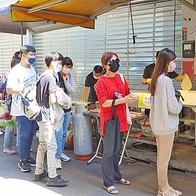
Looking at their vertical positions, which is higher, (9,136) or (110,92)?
(110,92)

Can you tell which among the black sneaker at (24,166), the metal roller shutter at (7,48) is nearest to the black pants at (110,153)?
the black sneaker at (24,166)

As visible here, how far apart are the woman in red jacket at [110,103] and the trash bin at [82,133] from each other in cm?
111

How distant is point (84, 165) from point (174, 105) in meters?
1.97

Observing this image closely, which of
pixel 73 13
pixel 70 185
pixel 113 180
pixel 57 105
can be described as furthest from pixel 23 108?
pixel 73 13

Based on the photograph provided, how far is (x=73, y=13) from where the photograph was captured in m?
5.41

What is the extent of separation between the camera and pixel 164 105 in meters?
3.12

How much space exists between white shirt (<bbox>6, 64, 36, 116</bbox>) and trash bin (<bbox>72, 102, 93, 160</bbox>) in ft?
2.88

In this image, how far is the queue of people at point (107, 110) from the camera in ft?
10.4

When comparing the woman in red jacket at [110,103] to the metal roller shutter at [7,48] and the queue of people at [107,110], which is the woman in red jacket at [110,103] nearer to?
the queue of people at [107,110]

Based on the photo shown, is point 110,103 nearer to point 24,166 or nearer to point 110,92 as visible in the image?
point 110,92

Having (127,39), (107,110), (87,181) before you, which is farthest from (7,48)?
(107,110)

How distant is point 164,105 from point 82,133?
6.25 feet

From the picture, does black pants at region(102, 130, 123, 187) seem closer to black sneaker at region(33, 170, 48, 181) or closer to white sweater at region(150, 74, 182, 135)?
white sweater at region(150, 74, 182, 135)

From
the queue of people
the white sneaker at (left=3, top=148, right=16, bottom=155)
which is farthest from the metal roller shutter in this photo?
the queue of people
